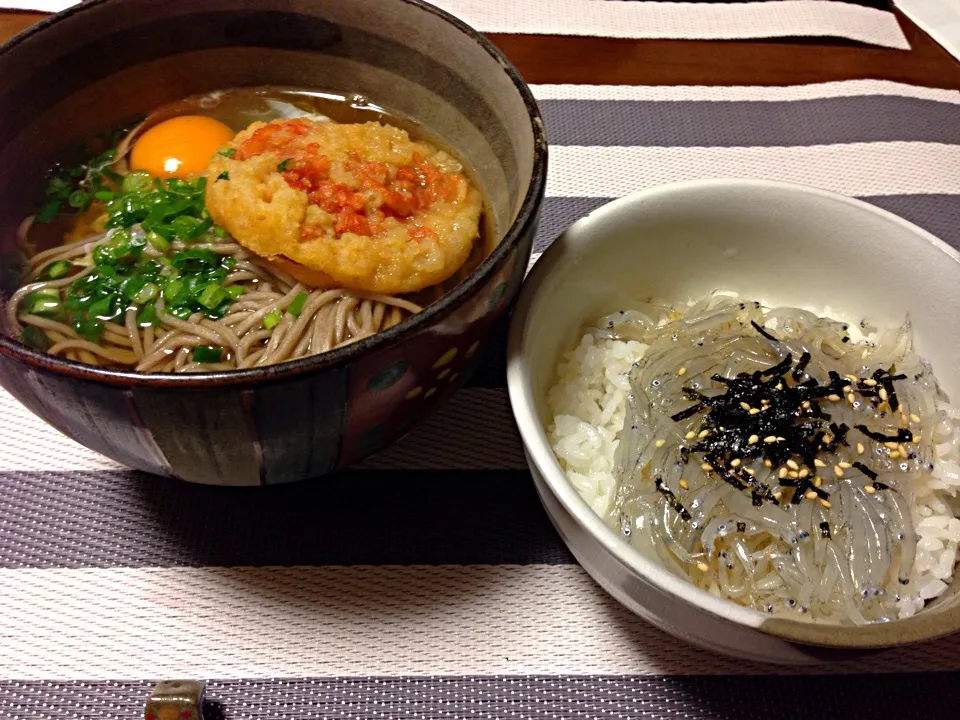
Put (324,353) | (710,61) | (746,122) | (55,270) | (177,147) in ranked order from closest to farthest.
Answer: (324,353) → (55,270) → (177,147) → (746,122) → (710,61)

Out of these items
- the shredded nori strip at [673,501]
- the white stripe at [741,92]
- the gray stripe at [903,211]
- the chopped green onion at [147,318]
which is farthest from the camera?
the white stripe at [741,92]

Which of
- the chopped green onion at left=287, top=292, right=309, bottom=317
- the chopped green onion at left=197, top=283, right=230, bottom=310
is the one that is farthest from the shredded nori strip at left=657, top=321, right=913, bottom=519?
the chopped green onion at left=197, top=283, right=230, bottom=310

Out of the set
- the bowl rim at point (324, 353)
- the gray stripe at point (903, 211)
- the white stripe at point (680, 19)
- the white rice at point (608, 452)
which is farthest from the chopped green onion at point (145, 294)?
the white stripe at point (680, 19)

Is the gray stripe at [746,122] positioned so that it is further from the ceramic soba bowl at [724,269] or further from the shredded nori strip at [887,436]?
the shredded nori strip at [887,436]

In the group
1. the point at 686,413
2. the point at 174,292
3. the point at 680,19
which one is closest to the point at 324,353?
the point at 174,292

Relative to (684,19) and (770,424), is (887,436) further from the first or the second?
(684,19)

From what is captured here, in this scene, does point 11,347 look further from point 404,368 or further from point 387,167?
point 387,167
